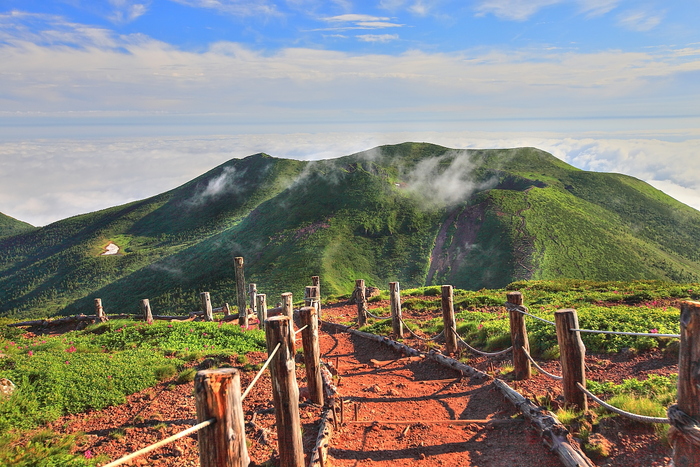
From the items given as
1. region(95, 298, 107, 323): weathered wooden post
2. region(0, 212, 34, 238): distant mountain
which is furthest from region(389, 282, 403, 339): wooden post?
region(0, 212, 34, 238): distant mountain

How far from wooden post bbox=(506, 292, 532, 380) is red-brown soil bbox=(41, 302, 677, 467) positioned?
257 mm

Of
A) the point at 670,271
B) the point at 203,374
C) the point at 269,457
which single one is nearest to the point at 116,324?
the point at 269,457

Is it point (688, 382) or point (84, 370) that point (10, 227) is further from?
point (688, 382)

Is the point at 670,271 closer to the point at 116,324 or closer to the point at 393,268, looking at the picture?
the point at 393,268

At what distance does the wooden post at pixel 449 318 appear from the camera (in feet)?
38.3

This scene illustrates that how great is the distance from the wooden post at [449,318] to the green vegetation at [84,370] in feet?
19.6

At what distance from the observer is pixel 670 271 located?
63.9 m

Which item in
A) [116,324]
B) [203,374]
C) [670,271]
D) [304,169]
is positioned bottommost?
[670,271]

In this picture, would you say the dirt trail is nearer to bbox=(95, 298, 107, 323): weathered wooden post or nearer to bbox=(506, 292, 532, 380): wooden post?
bbox=(506, 292, 532, 380): wooden post

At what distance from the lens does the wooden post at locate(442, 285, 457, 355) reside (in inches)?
460

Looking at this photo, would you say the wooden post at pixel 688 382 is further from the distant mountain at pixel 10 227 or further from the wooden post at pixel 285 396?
the distant mountain at pixel 10 227

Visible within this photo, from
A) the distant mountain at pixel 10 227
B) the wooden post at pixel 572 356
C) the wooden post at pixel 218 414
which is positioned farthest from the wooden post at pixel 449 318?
the distant mountain at pixel 10 227

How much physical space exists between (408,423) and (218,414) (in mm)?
4838

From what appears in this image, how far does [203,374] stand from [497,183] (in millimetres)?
102107
